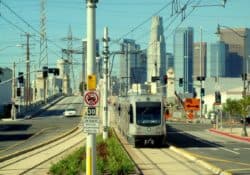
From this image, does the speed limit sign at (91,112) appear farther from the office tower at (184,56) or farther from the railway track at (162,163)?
the office tower at (184,56)

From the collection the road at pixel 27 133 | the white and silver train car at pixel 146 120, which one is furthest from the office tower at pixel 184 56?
the white and silver train car at pixel 146 120

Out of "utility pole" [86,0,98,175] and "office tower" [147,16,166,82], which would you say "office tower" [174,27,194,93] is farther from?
"utility pole" [86,0,98,175]

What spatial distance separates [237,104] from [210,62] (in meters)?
110

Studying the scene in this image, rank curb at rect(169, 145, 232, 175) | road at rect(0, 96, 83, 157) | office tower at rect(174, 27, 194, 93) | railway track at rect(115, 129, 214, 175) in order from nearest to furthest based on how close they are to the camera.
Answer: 1. curb at rect(169, 145, 232, 175)
2. railway track at rect(115, 129, 214, 175)
3. road at rect(0, 96, 83, 157)
4. office tower at rect(174, 27, 194, 93)

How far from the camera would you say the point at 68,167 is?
21641 mm

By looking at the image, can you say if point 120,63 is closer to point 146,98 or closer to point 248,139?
point 248,139

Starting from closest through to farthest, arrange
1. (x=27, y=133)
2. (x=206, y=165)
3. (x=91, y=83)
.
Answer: (x=91, y=83) → (x=206, y=165) → (x=27, y=133)

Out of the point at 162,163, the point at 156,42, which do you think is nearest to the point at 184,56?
the point at 156,42

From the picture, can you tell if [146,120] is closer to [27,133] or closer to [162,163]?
[162,163]

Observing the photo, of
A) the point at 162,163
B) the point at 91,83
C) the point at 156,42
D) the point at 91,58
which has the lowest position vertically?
the point at 162,163

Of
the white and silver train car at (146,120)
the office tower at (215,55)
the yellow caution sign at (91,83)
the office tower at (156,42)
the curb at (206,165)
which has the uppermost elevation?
the office tower at (215,55)

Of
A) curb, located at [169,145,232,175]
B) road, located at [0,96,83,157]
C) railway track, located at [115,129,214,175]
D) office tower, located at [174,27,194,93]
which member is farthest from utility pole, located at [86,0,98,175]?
office tower, located at [174,27,194,93]

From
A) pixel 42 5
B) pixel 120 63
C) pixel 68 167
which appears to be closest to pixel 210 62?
pixel 42 5

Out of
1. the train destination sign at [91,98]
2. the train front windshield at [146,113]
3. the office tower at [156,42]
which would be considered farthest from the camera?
the office tower at [156,42]
